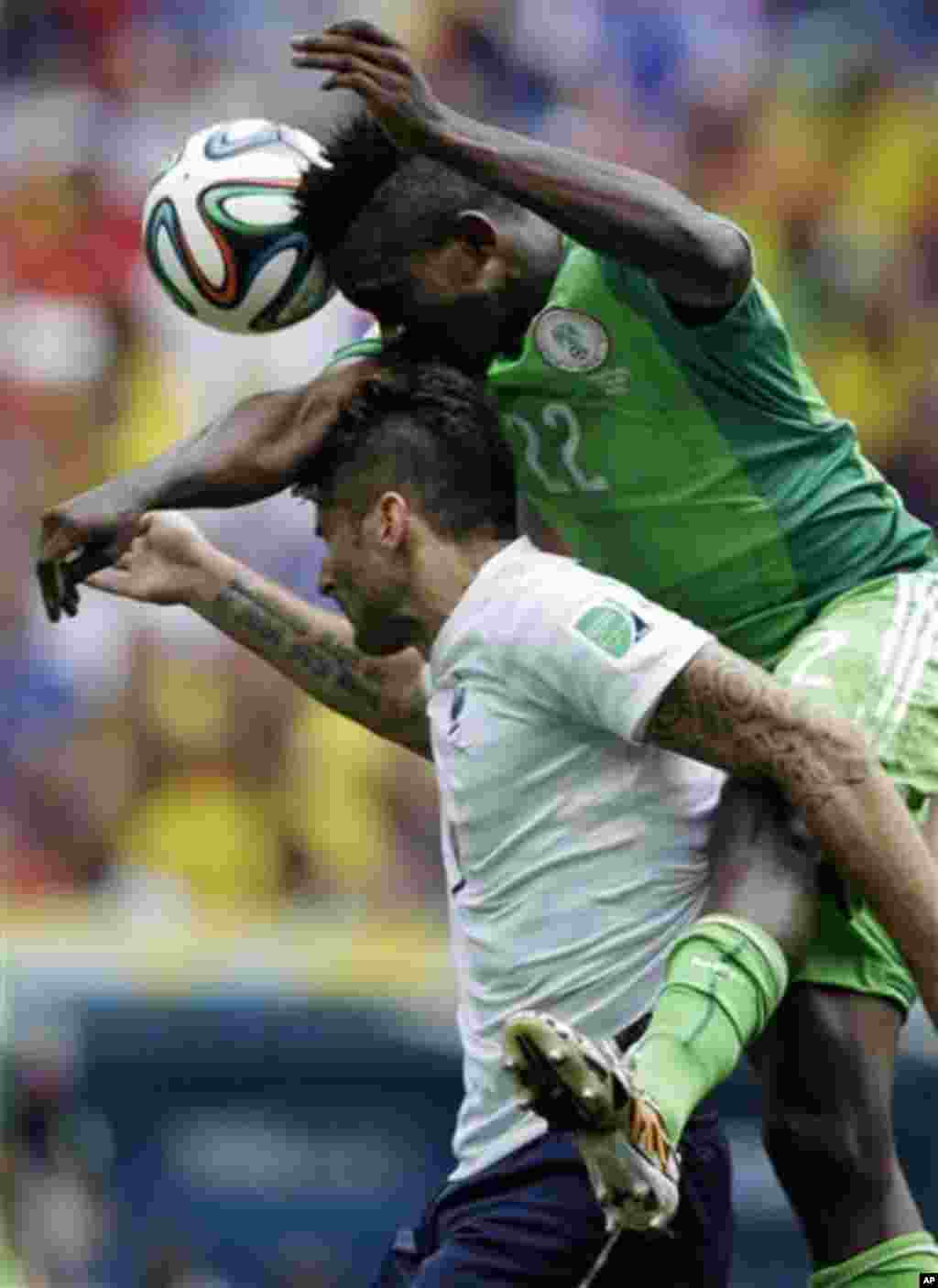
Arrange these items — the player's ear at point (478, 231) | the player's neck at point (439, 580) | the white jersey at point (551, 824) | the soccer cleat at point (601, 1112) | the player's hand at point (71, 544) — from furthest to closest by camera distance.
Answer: the player's hand at point (71, 544)
the player's ear at point (478, 231)
the player's neck at point (439, 580)
the white jersey at point (551, 824)
the soccer cleat at point (601, 1112)

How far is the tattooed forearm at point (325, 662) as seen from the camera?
670cm

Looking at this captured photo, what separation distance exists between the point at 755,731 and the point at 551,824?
1.20 feet

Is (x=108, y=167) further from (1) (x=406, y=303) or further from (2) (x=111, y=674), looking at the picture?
(1) (x=406, y=303)

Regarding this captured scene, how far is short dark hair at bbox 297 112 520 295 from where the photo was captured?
598 centimetres

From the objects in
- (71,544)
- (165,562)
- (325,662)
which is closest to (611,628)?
(71,544)

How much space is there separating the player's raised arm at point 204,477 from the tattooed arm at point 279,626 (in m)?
0.31

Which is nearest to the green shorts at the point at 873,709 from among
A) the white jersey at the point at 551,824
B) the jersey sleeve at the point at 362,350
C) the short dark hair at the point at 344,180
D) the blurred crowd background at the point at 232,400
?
the white jersey at the point at 551,824

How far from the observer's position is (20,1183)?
34.5 ft

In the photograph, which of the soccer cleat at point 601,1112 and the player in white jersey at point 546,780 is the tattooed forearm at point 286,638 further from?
the soccer cleat at point 601,1112

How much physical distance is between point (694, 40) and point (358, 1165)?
12.4 feet

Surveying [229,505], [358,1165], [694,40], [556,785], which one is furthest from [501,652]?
[694,40]

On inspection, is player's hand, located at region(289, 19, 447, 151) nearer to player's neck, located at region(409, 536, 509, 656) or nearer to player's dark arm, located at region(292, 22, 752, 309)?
player's dark arm, located at region(292, 22, 752, 309)

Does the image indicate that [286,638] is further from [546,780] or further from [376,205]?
[546,780]

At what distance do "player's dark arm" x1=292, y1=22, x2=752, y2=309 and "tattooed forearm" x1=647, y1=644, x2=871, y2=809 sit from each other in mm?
657
